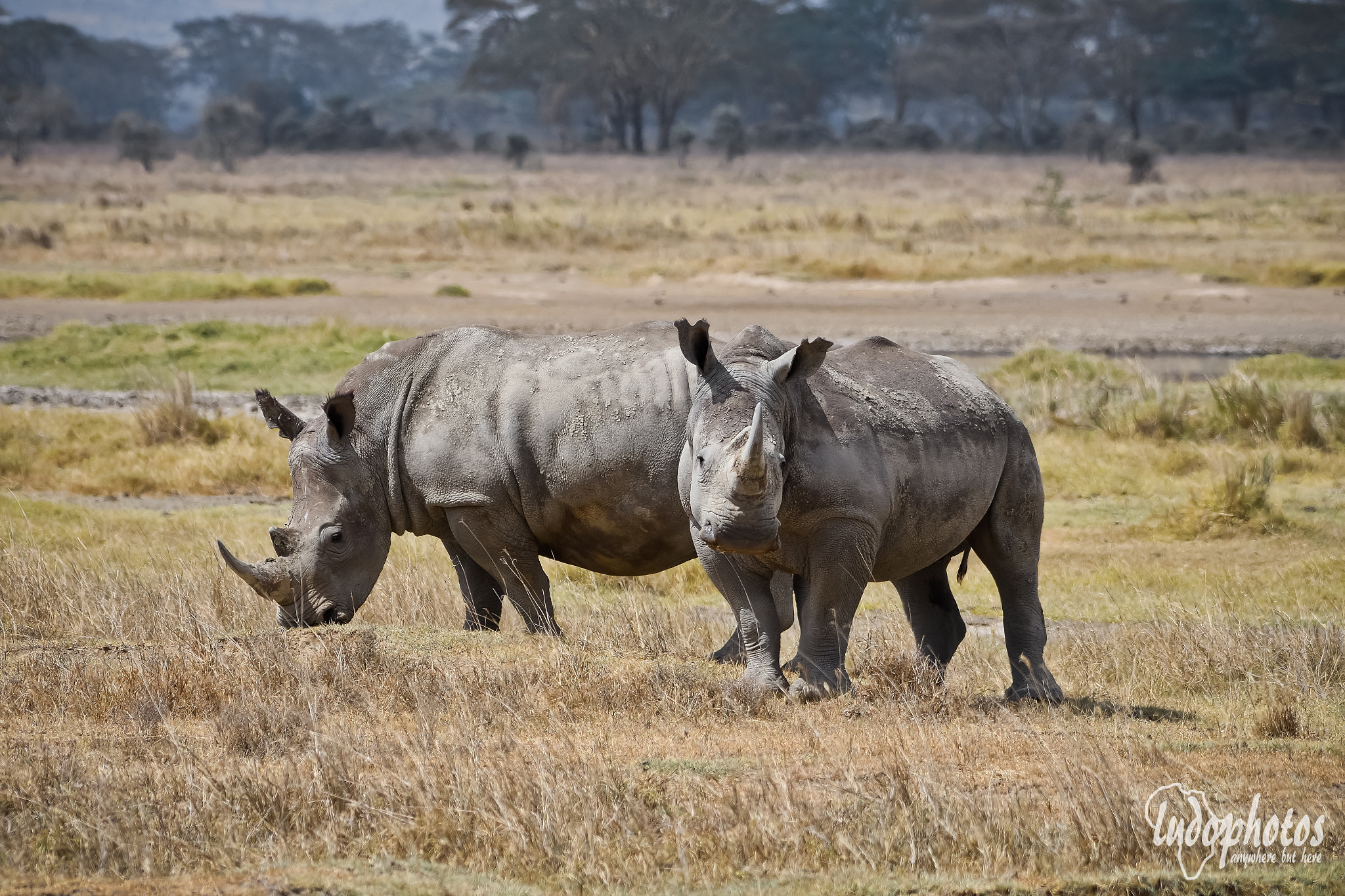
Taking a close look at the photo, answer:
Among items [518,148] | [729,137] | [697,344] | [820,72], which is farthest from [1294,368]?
[820,72]

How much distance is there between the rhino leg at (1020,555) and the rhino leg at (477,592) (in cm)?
269

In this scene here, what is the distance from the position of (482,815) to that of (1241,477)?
9.12 m

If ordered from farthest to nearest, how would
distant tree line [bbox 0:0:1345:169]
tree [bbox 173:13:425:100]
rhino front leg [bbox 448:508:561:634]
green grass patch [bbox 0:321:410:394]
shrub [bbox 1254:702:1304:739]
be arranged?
tree [bbox 173:13:425:100] < distant tree line [bbox 0:0:1345:169] < green grass patch [bbox 0:321:410:394] < rhino front leg [bbox 448:508:561:634] < shrub [bbox 1254:702:1304:739]

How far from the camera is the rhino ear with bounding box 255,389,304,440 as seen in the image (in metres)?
8.30

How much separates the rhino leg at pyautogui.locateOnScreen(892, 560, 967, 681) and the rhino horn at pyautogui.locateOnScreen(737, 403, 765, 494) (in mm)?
2223

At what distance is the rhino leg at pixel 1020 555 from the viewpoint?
7371 mm

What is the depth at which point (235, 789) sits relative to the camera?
539 cm

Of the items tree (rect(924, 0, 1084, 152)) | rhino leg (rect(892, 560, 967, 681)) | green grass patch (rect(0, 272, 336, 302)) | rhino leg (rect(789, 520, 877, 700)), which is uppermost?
tree (rect(924, 0, 1084, 152))

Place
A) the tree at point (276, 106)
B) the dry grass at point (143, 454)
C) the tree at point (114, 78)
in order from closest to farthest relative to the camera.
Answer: the dry grass at point (143, 454) < the tree at point (276, 106) < the tree at point (114, 78)

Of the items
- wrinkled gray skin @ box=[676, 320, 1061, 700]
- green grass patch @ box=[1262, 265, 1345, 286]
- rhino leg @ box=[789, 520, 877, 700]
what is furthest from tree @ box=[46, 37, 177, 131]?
rhino leg @ box=[789, 520, 877, 700]

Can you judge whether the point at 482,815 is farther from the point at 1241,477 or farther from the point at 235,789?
the point at 1241,477

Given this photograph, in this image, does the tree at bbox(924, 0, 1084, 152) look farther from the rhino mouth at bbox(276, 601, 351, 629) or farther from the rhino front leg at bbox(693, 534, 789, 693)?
the rhino front leg at bbox(693, 534, 789, 693)

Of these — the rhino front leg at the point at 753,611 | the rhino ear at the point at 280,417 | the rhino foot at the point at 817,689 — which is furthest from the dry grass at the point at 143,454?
the rhino foot at the point at 817,689

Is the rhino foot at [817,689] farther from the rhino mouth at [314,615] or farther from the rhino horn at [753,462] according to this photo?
the rhino mouth at [314,615]
